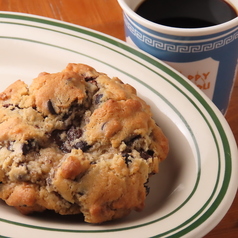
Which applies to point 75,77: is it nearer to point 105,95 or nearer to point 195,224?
point 105,95

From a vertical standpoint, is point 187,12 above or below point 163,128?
above

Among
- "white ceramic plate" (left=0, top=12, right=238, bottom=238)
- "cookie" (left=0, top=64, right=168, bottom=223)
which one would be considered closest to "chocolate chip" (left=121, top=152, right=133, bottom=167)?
"cookie" (left=0, top=64, right=168, bottom=223)

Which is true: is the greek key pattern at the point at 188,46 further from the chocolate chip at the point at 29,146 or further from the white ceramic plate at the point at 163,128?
the chocolate chip at the point at 29,146

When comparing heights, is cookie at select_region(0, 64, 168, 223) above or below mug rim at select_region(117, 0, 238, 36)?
below

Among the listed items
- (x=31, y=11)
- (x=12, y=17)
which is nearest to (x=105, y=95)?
(x=12, y=17)

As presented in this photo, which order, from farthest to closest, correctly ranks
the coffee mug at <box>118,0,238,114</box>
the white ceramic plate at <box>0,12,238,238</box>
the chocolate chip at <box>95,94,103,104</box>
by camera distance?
the coffee mug at <box>118,0,238,114</box> → the chocolate chip at <box>95,94,103,104</box> → the white ceramic plate at <box>0,12,238,238</box>

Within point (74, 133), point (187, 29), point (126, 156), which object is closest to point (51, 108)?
point (74, 133)

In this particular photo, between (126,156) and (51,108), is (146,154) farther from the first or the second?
(51,108)

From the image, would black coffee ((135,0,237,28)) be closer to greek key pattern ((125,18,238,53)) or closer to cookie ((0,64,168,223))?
greek key pattern ((125,18,238,53))
